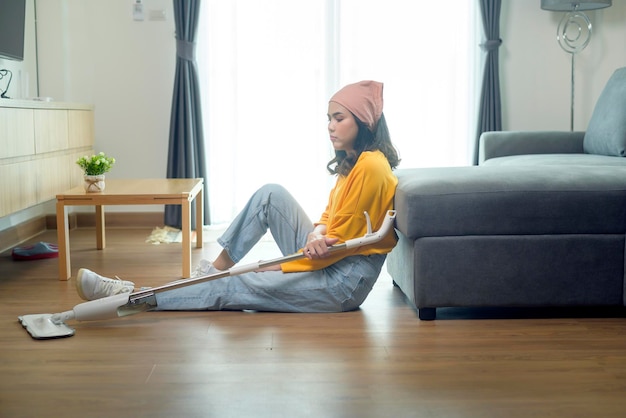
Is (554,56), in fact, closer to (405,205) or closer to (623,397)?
(405,205)

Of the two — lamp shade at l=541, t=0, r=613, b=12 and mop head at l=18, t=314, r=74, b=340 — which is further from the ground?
lamp shade at l=541, t=0, r=613, b=12


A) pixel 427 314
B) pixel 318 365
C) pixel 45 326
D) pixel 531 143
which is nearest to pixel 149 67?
pixel 531 143

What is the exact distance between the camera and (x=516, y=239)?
8.93 ft

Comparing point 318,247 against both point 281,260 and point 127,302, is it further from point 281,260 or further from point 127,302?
point 127,302

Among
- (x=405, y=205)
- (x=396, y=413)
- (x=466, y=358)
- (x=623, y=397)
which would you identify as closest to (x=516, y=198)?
(x=405, y=205)

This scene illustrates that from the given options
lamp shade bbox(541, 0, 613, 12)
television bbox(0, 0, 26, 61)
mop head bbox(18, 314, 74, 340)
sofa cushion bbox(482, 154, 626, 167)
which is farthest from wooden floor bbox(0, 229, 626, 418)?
lamp shade bbox(541, 0, 613, 12)

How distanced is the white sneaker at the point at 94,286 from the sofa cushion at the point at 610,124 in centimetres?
264

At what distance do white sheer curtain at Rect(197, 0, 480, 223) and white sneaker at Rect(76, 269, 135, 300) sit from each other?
96.9 inches

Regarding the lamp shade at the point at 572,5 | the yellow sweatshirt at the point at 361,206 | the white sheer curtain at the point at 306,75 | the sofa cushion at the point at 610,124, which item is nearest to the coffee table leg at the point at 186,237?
the yellow sweatshirt at the point at 361,206

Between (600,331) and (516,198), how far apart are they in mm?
516

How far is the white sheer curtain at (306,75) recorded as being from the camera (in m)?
5.26

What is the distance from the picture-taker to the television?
4.03 meters

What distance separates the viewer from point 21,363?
229 cm

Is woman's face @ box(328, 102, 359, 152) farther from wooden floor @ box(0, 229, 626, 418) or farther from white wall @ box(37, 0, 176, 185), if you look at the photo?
white wall @ box(37, 0, 176, 185)
